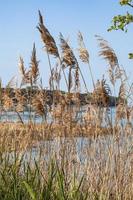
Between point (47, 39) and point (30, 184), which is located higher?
point (47, 39)

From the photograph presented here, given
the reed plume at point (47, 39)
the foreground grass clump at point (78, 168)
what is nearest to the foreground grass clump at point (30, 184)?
Result: the foreground grass clump at point (78, 168)

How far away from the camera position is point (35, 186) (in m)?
4.56

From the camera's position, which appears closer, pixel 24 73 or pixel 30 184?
pixel 30 184

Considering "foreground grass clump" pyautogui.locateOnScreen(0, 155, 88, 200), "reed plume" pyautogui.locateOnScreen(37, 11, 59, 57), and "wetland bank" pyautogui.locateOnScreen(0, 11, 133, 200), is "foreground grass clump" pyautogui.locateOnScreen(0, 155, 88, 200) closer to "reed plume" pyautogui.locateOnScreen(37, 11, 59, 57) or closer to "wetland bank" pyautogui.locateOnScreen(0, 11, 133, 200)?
"wetland bank" pyautogui.locateOnScreen(0, 11, 133, 200)

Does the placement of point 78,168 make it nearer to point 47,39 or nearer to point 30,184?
point 30,184

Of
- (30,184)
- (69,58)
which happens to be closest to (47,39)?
(69,58)

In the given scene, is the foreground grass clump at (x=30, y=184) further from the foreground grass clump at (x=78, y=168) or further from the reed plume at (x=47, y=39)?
the reed plume at (x=47, y=39)

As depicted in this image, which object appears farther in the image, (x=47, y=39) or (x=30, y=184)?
(x=47, y=39)

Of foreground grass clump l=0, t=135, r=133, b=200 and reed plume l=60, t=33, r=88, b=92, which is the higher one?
reed plume l=60, t=33, r=88, b=92

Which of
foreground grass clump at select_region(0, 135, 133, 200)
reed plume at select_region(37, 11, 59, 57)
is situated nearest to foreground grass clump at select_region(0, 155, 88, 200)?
foreground grass clump at select_region(0, 135, 133, 200)

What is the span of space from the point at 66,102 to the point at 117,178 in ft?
3.43

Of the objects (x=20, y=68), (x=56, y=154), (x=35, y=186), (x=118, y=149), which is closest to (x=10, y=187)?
(x=35, y=186)

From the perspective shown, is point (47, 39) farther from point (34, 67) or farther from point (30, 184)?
point (30, 184)

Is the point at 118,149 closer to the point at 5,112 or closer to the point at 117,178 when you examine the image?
the point at 117,178
